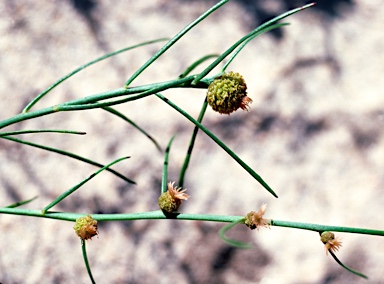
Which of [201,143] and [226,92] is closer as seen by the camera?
[226,92]

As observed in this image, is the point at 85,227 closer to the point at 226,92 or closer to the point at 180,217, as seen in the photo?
the point at 180,217

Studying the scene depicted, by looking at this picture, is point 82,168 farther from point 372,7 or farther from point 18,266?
point 372,7

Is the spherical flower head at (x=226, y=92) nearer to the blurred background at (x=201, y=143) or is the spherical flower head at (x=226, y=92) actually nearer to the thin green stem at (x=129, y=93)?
the thin green stem at (x=129, y=93)

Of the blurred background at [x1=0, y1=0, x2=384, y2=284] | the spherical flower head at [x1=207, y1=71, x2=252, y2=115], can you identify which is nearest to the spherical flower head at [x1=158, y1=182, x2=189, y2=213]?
the spherical flower head at [x1=207, y1=71, x2=252, y2=115]

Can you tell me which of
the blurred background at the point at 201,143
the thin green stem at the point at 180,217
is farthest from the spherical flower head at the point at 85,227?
the blurred background at the point at 201,143

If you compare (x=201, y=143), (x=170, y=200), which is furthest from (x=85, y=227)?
→ (x=201, y=143)

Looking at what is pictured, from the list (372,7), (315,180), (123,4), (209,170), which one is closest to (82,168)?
(209,170)

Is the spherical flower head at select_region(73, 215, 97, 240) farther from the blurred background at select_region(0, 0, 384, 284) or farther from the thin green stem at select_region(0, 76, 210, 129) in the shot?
the blurred background at select_region(0, 0, 384, 284)
